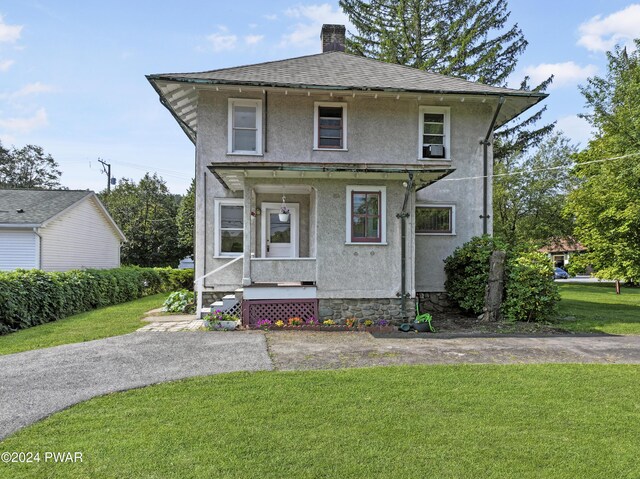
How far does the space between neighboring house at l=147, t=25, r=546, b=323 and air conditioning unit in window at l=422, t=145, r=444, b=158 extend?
34 mm

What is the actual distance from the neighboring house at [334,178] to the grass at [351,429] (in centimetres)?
416

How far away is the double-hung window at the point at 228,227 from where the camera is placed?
11.5 meters

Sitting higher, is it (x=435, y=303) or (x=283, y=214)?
(x=283, y=214)

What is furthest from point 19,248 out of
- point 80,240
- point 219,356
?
point 219,356

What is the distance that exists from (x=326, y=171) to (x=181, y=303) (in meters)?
6.26

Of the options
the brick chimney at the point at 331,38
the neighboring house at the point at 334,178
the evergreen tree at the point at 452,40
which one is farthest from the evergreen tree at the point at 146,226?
the brick chimney at the point at 331,38

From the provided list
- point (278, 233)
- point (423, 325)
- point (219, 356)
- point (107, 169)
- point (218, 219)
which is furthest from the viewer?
point (107, 169)

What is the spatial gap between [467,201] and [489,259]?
2534 mm

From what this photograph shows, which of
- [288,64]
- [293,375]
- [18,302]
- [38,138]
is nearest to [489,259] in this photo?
[293,375]

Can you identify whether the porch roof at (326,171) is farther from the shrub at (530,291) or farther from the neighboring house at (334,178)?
the shrub at (530,291)

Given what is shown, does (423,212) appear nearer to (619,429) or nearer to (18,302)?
(619,429)

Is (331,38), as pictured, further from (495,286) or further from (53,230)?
(53,230)

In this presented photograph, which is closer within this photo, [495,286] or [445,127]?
[495,286]

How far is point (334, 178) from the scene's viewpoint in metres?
9.60
